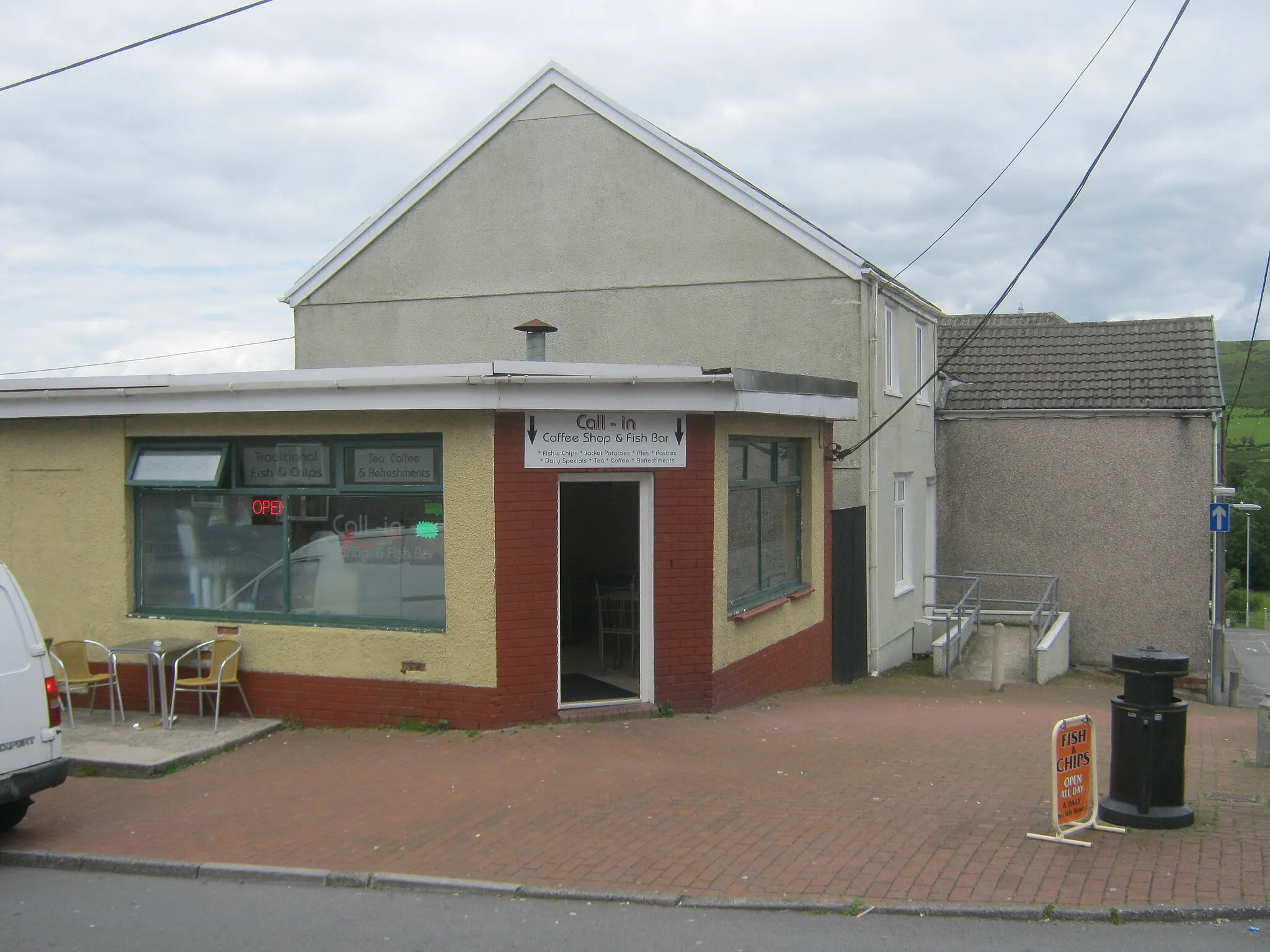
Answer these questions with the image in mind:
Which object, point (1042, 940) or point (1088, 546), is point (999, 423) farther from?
point (1042, 940)

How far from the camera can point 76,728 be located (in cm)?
1009

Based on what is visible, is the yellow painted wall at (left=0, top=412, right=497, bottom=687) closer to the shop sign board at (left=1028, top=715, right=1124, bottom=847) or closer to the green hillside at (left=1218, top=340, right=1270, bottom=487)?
the shop sign board at (left=1028, top=715, right=1124, bottom=847)

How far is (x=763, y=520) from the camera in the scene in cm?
1229

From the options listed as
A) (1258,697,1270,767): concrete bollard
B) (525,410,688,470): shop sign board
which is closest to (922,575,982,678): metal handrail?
(1258,697,1270,767): concrete bollard

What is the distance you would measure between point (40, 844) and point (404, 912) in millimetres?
2830

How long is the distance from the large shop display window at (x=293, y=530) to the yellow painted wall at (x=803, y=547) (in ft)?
8.28

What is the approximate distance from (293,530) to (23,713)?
3.62m

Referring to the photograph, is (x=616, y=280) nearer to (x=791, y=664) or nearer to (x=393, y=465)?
(x=791, y=664)

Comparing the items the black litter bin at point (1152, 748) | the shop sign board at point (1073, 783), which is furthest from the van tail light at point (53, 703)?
the black litter bin at point (1152, 748)

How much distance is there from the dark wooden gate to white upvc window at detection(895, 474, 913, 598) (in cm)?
256

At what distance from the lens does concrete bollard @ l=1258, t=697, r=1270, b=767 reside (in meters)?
8.77

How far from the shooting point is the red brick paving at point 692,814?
6.38 metres

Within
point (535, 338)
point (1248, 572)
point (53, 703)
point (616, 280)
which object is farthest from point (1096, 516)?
point (1248, 572)

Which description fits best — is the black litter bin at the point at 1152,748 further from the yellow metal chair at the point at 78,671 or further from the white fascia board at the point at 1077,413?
the white fascia board at the point at 1077,413
